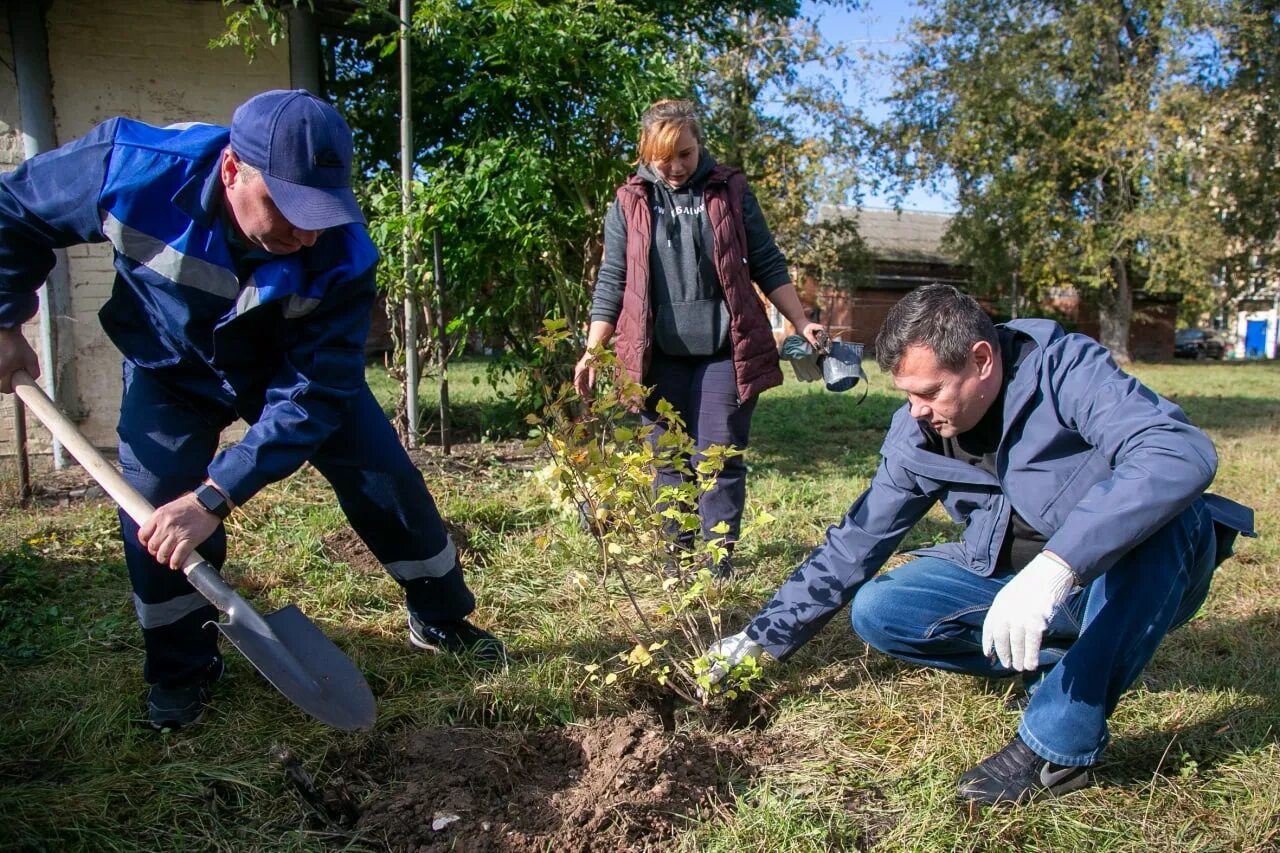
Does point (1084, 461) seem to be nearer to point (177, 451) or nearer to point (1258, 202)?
point (177, 451)

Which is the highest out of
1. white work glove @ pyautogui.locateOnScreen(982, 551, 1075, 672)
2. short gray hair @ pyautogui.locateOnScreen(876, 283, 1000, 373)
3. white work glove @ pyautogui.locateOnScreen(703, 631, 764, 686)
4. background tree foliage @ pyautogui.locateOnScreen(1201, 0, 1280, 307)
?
background tree foliage @ pyautogui.locateOnScreen(1201, 0, 1280, 307)

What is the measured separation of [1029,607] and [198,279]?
1.96 meters

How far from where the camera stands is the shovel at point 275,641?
2119 mm

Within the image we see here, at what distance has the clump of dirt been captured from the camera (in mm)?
1989

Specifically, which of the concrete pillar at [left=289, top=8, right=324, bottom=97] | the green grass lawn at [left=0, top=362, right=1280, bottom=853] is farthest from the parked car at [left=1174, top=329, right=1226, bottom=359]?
the concrete pillar at [left=289, top=8, right=324, bottom=97]

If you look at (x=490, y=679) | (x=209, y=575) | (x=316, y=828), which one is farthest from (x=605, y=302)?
(x=316, y=828)

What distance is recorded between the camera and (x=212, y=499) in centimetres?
212

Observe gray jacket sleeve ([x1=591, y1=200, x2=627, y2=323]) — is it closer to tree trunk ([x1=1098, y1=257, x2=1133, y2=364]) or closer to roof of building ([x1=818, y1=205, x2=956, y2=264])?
tree trunk ([x1=1098, y1=257, x2=1133, y2=364])

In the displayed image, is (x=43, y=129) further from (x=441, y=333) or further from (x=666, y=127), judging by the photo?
(x=666, y=127)

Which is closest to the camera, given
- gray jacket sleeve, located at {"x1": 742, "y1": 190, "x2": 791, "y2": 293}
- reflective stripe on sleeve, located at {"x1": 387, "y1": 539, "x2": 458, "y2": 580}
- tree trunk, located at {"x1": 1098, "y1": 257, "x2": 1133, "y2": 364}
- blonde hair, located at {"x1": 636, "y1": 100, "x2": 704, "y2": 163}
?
reflective stripe on sleeve, located at {"x1": 387, "y1": 539, "x2": 458, "y2": 580}

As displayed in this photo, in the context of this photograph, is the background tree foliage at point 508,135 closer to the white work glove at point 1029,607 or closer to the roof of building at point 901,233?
the white work glove at point 1029,607

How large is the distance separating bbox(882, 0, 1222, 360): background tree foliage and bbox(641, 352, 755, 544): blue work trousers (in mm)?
18804

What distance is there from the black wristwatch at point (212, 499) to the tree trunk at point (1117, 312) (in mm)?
23173

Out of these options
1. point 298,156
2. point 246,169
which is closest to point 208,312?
point 246,169
